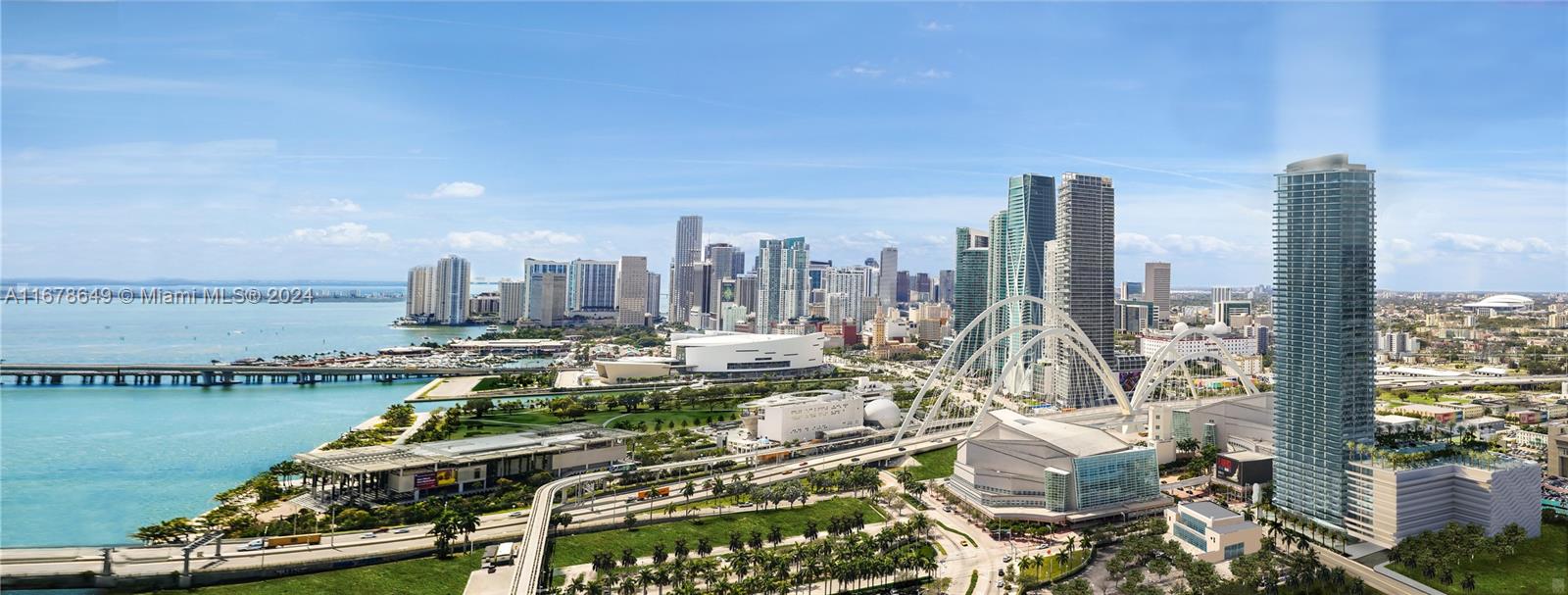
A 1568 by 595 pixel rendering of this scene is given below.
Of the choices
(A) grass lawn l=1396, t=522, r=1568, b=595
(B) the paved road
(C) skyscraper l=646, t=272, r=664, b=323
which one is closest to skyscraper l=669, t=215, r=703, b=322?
(C) skyscraper l=646, t=272, r=664, b=323

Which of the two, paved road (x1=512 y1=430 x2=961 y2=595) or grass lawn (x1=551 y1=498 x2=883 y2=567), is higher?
paved road (x1=512 y1=430 x2=961 y2=595)

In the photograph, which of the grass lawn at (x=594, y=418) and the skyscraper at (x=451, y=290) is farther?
the skyscraper at (x=451, y=290)

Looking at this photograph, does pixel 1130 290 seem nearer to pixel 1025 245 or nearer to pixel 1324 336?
pixel 1025 245

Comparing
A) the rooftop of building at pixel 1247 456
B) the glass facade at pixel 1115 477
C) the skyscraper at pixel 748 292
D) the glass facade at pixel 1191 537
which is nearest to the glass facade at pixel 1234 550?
the glass facade at pixel 1191 537

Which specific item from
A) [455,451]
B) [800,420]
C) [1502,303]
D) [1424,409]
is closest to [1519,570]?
[800,420]

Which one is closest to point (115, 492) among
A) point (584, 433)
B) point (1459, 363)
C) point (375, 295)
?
point (584, 433)

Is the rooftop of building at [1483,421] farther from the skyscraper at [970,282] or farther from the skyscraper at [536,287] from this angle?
the skyscraper at [536,287]

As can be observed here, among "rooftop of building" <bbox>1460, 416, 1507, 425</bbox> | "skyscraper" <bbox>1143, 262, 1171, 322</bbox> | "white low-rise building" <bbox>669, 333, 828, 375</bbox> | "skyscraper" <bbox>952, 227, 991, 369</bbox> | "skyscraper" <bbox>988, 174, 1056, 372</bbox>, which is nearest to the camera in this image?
"rooftop of building" <bbox>1460, 416, 1507, 425</bbox>

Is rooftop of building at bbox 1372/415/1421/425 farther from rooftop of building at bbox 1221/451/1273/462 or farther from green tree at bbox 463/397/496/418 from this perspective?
green tree at bbox 463/397/496/418
